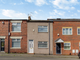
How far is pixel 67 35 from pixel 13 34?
10926 mm

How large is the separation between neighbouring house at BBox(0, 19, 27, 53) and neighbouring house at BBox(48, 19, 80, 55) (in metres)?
6.17

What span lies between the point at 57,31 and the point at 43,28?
114 inches

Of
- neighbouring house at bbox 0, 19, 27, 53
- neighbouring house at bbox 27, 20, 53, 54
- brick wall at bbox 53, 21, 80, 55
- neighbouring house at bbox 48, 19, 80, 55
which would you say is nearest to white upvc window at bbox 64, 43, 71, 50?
neighbouring house at bbox 48, 19, 80, 55

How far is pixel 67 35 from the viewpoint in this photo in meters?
24.9

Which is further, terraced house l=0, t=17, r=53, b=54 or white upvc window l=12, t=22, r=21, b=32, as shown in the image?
white upvc window l=12, t=22, r=21, b=32

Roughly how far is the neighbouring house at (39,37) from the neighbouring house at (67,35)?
102 cm

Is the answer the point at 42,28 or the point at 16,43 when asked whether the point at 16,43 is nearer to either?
the point at 16,43

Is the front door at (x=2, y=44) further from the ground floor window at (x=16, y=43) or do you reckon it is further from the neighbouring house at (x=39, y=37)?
the neighbouring house at (x=39, y=37)

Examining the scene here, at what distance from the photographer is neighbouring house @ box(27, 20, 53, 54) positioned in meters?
24.5

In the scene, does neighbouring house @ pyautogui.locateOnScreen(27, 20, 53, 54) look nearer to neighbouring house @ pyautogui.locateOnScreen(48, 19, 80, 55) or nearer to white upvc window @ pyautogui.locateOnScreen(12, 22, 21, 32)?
neighbouring house @ pyautogui.locateOnScreen(48, 19, 80, 55)

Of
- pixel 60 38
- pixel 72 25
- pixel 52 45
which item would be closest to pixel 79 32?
pixel 72 25

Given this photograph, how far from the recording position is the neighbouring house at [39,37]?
80.3 ft

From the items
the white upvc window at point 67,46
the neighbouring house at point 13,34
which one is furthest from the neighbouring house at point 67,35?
the neighbouring house at point 13,34

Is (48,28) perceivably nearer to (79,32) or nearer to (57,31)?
(57,31)
